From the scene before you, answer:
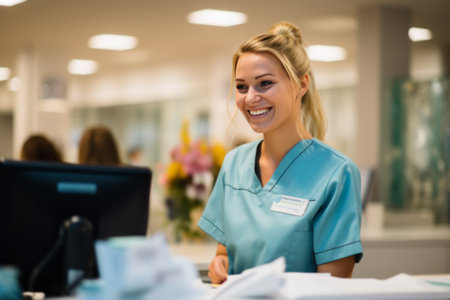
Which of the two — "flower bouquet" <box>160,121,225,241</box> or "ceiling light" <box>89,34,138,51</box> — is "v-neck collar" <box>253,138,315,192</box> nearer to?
"flower bouquet" <box>160,121,225,241</box>

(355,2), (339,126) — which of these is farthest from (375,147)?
(339,126)

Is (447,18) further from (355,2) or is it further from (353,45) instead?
(353,45)

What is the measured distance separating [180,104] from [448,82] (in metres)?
6.63

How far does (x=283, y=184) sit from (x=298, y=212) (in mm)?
141

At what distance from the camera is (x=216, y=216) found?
231 cm

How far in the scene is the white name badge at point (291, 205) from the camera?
77.9 inches

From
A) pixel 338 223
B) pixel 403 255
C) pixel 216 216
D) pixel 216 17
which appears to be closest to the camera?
pixel 338 223

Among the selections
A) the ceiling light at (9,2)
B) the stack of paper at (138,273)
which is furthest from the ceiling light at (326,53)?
the stack of paper at (138,273)

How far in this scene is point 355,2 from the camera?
7.06m

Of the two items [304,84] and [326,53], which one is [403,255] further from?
[326,53]

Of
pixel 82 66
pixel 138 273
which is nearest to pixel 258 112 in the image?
pixel 138 273

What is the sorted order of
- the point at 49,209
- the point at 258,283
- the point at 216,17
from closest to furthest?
the point at 258,283 < the point at 49,209 < the point at 216,17

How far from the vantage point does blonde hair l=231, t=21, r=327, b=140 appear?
2.11 metres

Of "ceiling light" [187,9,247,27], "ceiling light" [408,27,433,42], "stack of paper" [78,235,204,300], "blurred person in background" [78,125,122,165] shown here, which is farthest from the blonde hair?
"ceiling light" [408,27,433,42]
